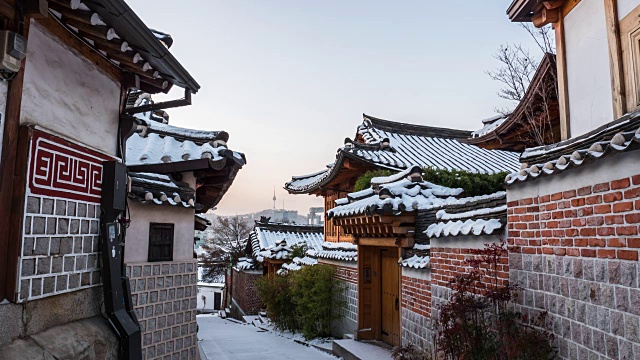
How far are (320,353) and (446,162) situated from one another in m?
8.22

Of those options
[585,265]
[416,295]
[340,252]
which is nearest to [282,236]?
[340,252]

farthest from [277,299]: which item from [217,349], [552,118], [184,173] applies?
[552,118]

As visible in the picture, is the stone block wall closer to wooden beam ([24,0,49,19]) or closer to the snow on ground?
the snow on ground

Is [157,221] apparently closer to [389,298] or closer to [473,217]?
[473,217]

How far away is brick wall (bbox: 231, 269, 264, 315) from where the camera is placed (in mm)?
21753

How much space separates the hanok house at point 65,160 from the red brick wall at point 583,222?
3845 millimetres

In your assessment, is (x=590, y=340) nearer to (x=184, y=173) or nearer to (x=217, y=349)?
(x=184, y=173)

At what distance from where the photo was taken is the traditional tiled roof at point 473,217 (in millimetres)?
5340

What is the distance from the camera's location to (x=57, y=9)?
339 cm

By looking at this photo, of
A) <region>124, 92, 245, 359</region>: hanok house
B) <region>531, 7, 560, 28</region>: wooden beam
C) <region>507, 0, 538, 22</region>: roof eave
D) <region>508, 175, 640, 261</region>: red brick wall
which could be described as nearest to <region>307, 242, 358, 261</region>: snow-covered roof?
<region>124, 92, 245, 359</region>: hanok house

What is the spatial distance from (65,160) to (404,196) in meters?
6.14

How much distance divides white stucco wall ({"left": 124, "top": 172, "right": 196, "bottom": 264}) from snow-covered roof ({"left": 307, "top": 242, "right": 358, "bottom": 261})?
16.4ft

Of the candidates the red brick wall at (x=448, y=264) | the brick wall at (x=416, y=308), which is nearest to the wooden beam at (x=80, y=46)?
the red brick wall at (x=448, y=264)

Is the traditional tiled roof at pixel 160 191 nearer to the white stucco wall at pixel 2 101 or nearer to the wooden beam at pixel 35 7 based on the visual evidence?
the white stucco wall at pixel 2 101
